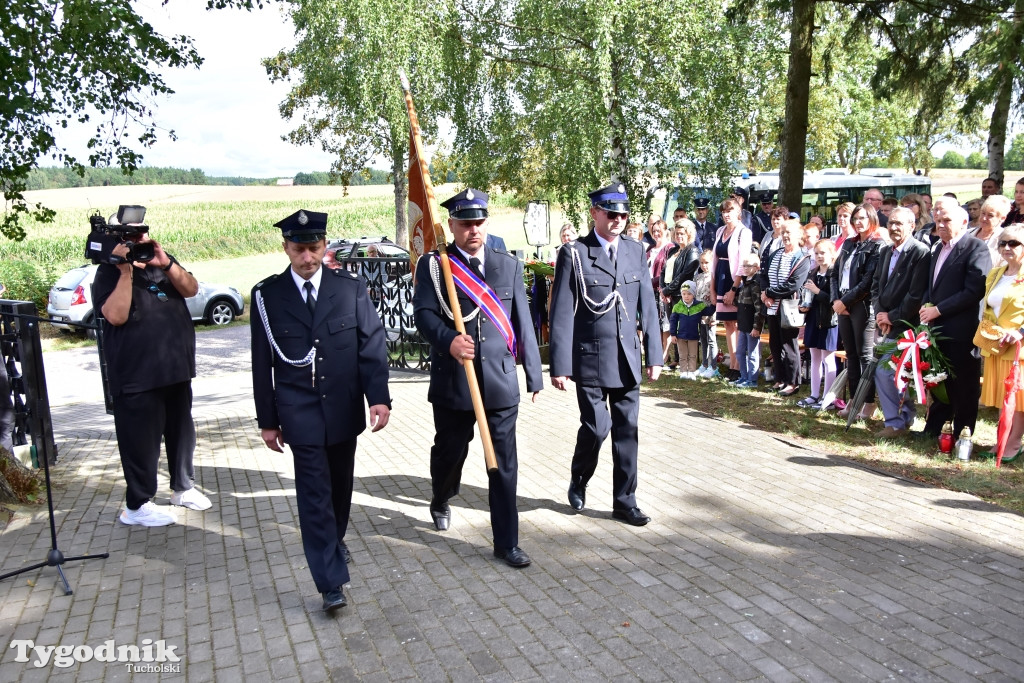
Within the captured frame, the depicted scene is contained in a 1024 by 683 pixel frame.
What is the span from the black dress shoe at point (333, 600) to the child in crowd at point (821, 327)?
6.02 metres

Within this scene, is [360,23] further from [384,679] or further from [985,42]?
[384,679]

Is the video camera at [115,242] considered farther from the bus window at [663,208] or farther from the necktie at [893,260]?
the bus window at [663,208]

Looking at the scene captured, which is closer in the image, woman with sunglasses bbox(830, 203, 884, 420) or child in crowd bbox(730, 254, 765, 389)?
woman with sunglasses bbox(830, 203, 884, 420)

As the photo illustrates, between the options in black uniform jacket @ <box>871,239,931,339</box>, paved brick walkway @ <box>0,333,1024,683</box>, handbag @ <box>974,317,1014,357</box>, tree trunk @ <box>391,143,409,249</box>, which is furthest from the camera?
tree trunk @ <box>391,143,409,249</box>

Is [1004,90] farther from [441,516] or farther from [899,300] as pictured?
[441,516]

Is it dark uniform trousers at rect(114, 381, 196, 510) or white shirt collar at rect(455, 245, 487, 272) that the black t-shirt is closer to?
dark uniform trousers at rect(114, 381, 196, 510)

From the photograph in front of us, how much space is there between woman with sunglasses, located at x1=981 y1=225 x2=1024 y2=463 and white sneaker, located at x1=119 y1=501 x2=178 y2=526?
6.25 metres

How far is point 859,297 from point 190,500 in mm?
6189

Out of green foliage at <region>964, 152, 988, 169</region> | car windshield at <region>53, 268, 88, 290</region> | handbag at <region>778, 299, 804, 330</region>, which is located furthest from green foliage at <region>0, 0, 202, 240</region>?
green foliage at <region>964, 152, 988, 169</region>

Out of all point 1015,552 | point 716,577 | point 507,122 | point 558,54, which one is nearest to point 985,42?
point 558,54

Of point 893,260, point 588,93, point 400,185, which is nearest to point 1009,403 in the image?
point 893,260

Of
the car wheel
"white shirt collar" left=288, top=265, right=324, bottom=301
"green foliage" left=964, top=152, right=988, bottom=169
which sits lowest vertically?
the car wheel

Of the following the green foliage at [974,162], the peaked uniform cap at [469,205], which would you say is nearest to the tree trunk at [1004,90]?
the peaked uniform cap at [469,205]

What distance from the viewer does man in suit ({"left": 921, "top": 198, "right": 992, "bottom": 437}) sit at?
7.32 metres
